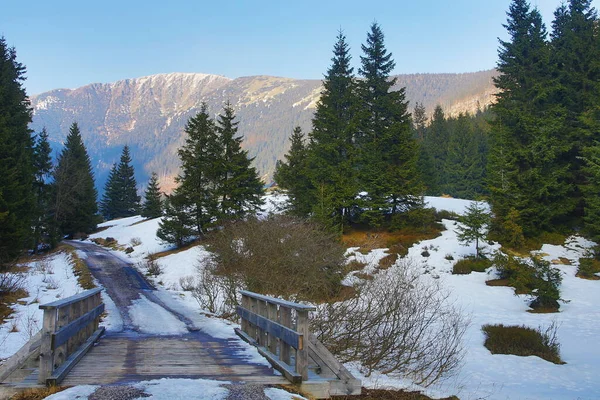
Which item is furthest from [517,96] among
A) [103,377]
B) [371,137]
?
[103,377]

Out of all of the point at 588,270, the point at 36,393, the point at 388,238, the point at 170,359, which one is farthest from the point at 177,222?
the point at 36,393

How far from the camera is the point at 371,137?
3409 cm

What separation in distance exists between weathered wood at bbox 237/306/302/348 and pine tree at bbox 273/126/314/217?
24.8m

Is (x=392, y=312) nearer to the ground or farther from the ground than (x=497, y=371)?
farther from the ground

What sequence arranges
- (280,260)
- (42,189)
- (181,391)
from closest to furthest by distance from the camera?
(181,391), (280,260), (42,189)

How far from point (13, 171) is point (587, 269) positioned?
31.1 m

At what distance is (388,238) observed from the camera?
3102cm

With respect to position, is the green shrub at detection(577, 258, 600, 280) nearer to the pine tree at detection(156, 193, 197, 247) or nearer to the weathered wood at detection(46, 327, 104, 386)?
the weathered wood at detection(46, 327, 104, 386)

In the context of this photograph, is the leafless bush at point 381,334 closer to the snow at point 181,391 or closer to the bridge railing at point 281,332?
the bridge railing at point 281,332

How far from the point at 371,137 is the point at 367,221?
655 cm

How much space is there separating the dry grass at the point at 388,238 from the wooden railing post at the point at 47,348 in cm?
2400

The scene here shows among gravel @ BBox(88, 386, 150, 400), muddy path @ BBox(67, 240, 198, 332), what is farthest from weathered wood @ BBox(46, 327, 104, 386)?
muddy path @ BBox(67, 240, 198, 332)

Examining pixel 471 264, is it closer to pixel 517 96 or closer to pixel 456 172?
pixel 517 96

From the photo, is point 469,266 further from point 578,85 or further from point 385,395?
point 385,395
